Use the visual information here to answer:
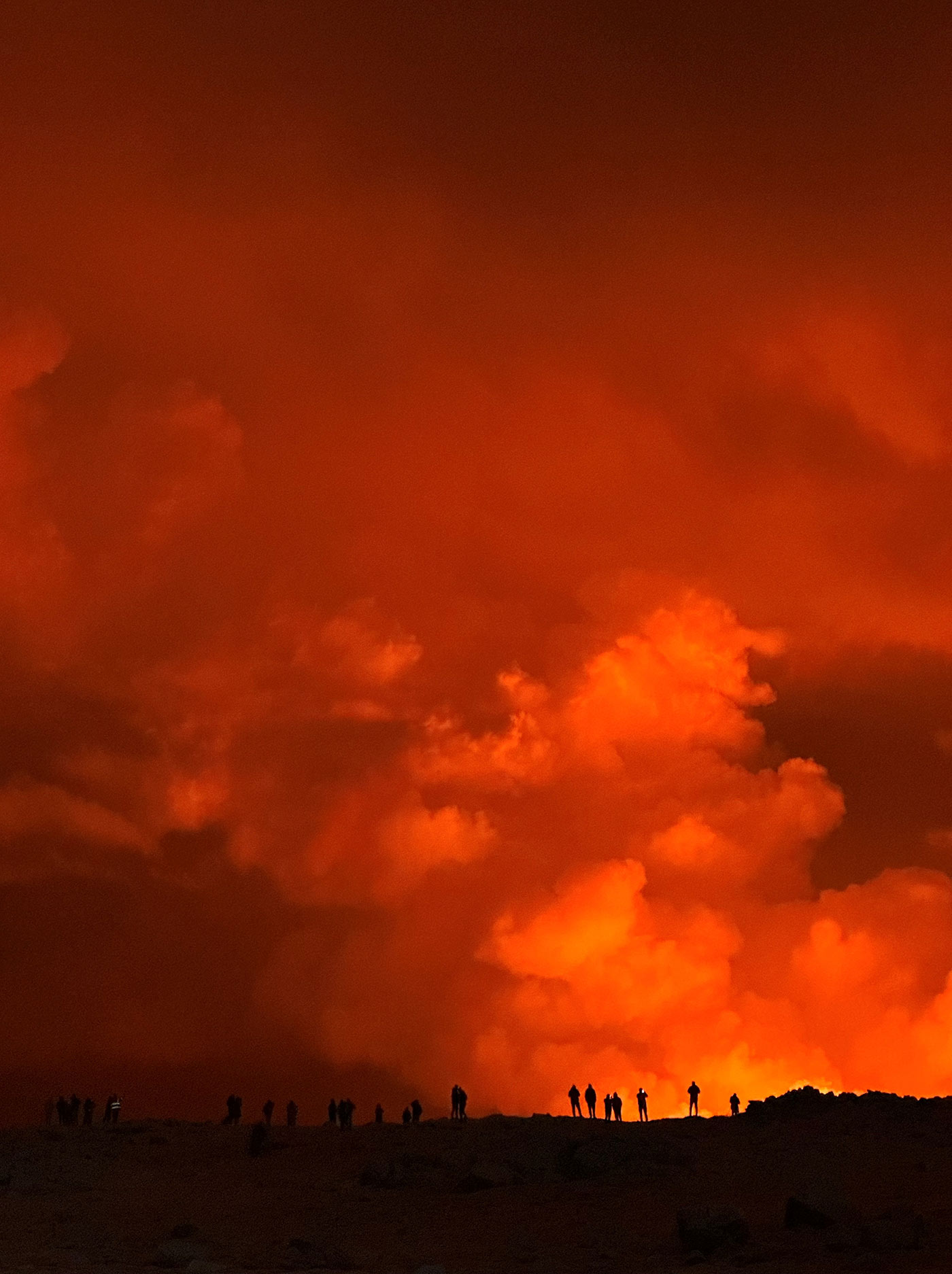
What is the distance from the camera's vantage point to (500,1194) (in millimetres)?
42344

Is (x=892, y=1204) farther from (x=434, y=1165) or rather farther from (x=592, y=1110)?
(x=592, y=1110)

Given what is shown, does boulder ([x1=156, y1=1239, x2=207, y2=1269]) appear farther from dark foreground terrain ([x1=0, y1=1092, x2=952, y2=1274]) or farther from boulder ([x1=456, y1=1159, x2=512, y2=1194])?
boulder ([x1=456, y1=1159, x2=512, y2=1194])

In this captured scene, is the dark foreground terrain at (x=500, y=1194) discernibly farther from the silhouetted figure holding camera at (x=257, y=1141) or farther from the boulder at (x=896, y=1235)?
the silhouetted figure holding camera at (x=257, y=1141)

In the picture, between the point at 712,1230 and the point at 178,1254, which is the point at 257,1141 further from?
the point at 712,1230

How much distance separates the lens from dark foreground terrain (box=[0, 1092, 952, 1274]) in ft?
107

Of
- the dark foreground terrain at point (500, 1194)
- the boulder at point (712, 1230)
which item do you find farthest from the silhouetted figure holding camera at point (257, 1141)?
the boulder at point (712, 1230)

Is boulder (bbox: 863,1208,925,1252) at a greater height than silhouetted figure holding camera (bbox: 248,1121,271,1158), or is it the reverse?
silhouetted figure holding camera (bbox: 248,1121,271,1158)

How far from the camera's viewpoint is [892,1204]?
37500 millimetres

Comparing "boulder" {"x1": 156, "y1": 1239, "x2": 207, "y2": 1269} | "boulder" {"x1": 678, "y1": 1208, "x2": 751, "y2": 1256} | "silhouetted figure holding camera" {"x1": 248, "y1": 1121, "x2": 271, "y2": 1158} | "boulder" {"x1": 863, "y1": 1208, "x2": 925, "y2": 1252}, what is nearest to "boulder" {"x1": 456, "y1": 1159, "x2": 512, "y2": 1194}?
"silhouetted figure holding camera" {"x1": 248, "y1": 1121, "x2": 271, "y2": 1158}

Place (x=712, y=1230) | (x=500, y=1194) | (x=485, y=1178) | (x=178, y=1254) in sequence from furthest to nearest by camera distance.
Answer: (x=485, y=1178) → (x=500, y=1194) → (x=178, y=1254) → (x=712, y=1230)

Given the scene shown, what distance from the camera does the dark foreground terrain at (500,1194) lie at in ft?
107

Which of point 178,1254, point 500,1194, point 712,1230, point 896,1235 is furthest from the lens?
point 500,1194

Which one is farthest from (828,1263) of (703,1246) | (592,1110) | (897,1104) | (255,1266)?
(592,1110)

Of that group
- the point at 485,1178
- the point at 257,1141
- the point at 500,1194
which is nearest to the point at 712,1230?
the point at 500,1194
